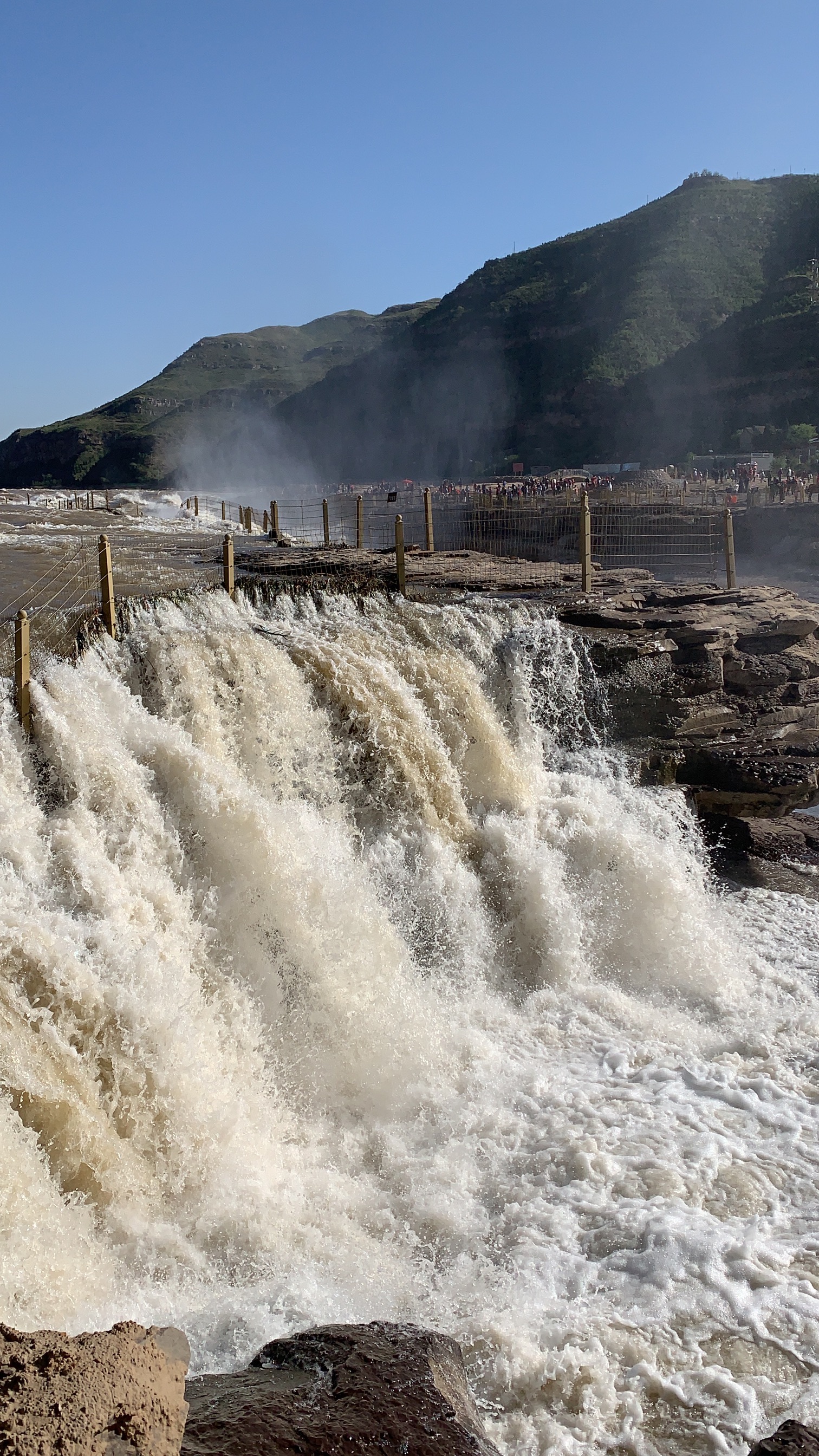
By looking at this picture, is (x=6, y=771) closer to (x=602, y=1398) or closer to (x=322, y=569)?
(x=602, y=1398)

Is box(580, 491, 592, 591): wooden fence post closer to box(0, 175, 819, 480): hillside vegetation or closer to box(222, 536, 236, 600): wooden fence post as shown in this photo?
box(222, 536, 236, 600): wooden fence post

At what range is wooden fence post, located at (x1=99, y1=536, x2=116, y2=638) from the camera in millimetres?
7957

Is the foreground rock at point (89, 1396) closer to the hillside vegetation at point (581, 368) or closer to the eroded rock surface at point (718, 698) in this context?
the eroded rock surface at point (718, 698)

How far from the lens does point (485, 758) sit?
9117mm

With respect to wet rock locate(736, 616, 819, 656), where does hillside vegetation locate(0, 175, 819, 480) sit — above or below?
above

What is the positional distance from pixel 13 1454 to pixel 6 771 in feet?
14.7

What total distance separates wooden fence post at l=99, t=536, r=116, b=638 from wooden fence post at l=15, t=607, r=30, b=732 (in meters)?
1.31

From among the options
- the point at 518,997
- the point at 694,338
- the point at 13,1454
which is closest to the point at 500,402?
the point at 694,338

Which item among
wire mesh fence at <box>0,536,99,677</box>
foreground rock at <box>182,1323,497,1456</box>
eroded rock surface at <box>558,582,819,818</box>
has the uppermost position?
wire mesh fence at <box>0,536,99,677</box>

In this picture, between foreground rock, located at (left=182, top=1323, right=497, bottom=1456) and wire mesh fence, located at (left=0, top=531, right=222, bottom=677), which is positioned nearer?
foreground rock, located at (left=182, top=1323, right=497, bottom=1456)

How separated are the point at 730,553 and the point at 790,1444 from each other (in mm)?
10620

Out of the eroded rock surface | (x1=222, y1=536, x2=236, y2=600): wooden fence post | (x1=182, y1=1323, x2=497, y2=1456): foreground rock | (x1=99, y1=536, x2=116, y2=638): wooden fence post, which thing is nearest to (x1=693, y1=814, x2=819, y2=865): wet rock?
the eroded rock surface

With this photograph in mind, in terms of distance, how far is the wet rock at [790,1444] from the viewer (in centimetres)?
354

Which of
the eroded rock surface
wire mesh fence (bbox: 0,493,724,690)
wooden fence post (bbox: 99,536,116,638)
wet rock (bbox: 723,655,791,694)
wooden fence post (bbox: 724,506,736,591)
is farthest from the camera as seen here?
→ wooden fence post (bbox: 724,506,736,591)
